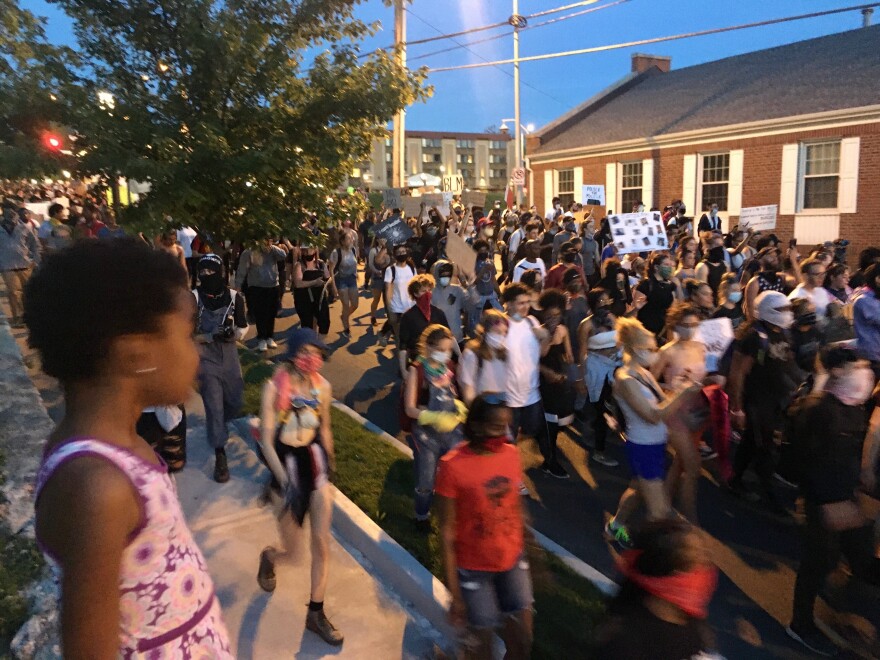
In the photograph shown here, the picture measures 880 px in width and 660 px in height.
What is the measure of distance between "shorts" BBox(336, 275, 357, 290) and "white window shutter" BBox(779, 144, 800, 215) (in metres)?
14.9

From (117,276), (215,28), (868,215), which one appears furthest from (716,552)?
(868,215)

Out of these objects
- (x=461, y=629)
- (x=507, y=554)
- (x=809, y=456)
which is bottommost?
(x=461, y=629)

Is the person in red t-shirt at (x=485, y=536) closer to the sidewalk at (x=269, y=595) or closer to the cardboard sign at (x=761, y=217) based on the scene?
the sidewalk at (x=269, y=595)

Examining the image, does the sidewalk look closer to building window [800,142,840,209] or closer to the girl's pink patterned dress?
the girl's pink patterned dress

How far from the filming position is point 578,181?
26.9 m

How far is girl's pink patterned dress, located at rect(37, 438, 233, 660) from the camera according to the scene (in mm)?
1318

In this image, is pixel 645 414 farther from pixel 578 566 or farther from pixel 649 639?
pixel 649 639

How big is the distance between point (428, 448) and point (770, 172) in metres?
19.5

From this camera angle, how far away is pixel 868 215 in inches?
727

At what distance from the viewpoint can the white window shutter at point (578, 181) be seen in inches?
1050

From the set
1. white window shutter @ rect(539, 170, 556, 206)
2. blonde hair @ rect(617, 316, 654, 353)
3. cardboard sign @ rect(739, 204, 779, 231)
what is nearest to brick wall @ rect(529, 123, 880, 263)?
white window shutter @ rect(539, 170, 556, 206)

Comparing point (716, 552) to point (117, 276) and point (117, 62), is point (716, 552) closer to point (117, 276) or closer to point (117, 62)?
point (117, 276)

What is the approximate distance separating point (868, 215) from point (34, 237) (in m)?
20.2

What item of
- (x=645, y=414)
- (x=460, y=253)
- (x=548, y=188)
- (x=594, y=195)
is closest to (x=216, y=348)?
(x=645, y=414)
